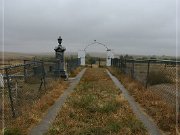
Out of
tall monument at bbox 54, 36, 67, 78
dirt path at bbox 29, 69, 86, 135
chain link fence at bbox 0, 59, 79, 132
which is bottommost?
dirt path at bbox 29, 69, 86, 135

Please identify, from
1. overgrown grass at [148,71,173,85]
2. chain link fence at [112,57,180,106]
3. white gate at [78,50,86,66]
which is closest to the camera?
chain link fence at [112,57,180,106]

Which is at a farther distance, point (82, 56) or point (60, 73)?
point (82, 56)

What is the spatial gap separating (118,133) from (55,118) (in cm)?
217

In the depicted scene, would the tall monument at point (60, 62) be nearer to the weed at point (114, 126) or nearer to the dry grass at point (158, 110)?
the dry grass at point (158, 110)

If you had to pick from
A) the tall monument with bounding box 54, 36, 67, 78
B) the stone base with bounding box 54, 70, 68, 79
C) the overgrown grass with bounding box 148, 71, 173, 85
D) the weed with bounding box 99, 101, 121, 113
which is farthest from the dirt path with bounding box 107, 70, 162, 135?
the tall monument with bounding box 54, 36, 67, 78

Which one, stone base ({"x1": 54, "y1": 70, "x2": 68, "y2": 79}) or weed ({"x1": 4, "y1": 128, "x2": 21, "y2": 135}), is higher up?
stone base ({"x1": 54, "y1": 70, "x2": 68, "y2": 79})

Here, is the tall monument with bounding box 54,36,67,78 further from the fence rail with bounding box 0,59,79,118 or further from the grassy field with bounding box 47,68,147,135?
the grassy field with bounding box 47,68,147,135

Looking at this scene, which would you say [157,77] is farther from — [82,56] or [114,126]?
[82,56]

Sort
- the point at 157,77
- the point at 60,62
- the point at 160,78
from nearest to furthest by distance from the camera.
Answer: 1. the point at 160,78
2. the point at 157,77
3. the point at 60,62

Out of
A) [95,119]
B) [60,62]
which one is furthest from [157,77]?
[60,62]

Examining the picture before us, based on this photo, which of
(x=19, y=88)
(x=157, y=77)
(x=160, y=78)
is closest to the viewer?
(x=19, y=88)

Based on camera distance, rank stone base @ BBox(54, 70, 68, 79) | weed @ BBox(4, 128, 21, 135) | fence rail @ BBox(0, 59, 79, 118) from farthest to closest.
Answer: stone base @ BBox(54, 70, 68, 79)
fence rail @ BBox(0, 59, 79, 118)
weed @ BBox(4, 128, 21, 135)

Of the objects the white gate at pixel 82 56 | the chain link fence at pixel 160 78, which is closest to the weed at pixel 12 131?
the chain link fence at pixel 160 78

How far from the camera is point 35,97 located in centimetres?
1119
